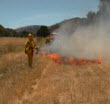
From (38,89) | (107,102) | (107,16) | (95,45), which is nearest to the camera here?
(107,102)

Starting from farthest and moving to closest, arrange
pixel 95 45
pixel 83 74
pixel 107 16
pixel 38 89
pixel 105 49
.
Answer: pixel 107 16
pixel 95 45
pixel 105 49
pixel 83 74
pixel 38 89

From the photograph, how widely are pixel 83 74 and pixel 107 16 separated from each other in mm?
24545

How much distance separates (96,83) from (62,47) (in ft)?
50.5

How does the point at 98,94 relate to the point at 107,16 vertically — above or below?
below

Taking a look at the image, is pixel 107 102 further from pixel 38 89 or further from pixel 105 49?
pixel 105 49

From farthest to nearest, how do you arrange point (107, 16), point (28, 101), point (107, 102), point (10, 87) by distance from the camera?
point (107, 16) → point (10, 87) → point (28, 101) → point (107, 102)

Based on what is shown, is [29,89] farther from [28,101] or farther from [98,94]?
[98,94]

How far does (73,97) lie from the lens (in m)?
7.02

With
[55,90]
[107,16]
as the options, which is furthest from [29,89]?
[107,16]

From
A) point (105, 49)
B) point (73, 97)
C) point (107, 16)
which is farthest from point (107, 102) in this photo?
point (107, 16)

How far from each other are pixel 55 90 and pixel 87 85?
1.52m

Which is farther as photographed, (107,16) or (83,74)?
(107,16)

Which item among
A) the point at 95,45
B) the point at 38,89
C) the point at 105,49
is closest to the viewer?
the point at 38,89

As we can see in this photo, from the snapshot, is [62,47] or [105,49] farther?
[62,47]
